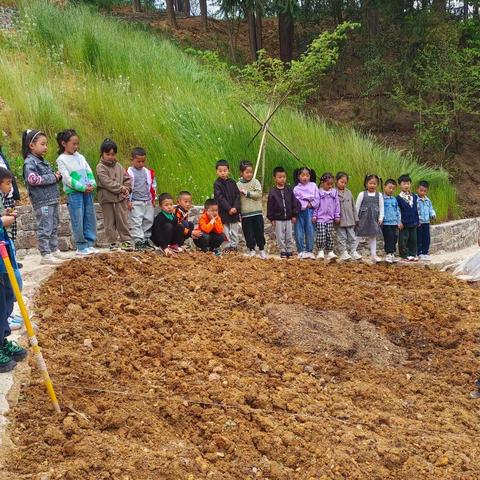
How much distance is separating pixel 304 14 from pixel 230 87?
21.4ft

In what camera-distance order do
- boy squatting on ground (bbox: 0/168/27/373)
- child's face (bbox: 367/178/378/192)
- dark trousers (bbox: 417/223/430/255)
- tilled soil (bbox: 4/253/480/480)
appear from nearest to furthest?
tilled soil (bbox: 4/253/480/480) < boy squatting on ground (bbox: 0/168/27/373) < child's face (bbox: 367/178/378/192) < dark trousers (bbox: 417/223/430/255)

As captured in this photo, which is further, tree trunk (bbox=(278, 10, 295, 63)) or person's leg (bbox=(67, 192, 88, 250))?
tree trunk (bbox=(278, 10, 295, 63))

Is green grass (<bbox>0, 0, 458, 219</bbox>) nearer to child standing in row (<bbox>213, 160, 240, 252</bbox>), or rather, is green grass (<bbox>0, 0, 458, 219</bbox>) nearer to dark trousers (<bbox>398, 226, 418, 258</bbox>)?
child standing in row (<bbox>213, 160, 240, 252</bbox>)

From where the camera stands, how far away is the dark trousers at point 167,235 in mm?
6934

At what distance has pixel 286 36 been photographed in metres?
17.4

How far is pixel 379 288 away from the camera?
6629mm

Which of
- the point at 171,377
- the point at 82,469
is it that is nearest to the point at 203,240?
the point at 171,377

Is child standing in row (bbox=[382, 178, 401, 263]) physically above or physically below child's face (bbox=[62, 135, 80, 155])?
below

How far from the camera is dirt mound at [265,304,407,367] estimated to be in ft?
15.7

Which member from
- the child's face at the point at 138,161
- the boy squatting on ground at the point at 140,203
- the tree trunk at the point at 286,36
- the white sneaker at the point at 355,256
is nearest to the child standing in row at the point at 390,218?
the white sneaker at the point at 355,256

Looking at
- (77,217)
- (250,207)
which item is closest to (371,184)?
(250,207)

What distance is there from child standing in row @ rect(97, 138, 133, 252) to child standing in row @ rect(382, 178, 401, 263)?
3691 millimetres

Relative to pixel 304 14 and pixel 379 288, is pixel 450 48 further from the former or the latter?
pixel 379 288

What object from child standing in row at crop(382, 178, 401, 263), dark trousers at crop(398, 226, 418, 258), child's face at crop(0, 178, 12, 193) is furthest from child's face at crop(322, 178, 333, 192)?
child's face at crop(0, 178, 12, 193)
